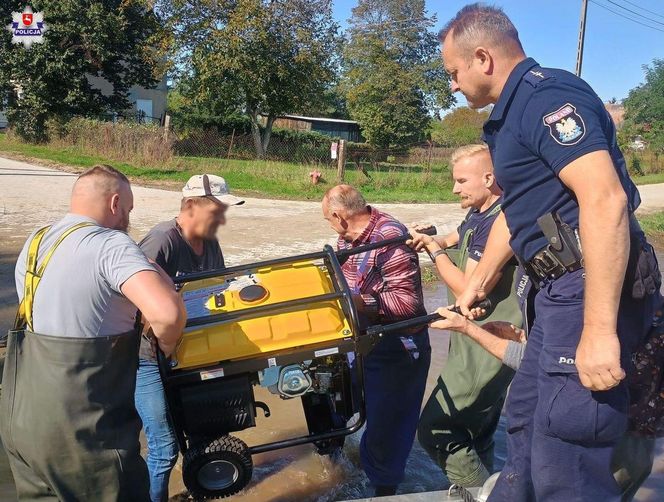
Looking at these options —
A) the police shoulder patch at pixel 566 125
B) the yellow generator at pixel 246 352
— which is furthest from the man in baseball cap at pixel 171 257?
the police shoulder patch at pixel 566 125

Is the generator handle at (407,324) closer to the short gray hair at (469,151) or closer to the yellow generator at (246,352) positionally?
the yellow generator at (246,352)

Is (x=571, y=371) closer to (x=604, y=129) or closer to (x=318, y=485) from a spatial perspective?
(x=604, y=129)

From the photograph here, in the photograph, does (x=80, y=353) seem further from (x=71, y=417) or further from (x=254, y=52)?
(x=254, y=52)

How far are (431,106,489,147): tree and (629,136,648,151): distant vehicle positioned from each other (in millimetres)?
8703

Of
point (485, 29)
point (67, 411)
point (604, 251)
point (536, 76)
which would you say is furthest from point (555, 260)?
point (67, 411)

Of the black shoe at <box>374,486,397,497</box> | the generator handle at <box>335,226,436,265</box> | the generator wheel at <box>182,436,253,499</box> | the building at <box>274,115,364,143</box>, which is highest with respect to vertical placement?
the building at <box>274,115,364,143</box>

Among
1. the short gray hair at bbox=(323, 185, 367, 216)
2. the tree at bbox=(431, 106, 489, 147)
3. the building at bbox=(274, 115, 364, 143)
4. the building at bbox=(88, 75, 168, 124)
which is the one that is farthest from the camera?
the building at bbox=(274, 115, 364, 143)

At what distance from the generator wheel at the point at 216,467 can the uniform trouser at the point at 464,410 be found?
0.98 metres

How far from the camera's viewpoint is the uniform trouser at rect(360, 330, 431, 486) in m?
3.27

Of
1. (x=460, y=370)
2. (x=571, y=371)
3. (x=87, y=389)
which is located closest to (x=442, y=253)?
(x=460, y=370)

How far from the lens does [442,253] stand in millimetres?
3035

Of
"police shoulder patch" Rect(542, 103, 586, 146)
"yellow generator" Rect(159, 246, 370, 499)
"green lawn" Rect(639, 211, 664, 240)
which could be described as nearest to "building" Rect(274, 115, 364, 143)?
"green lawn" Rect(639, 211, 664, 240)

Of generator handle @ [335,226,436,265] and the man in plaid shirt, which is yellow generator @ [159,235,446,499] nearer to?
generator handle @ [335,226,436,265]

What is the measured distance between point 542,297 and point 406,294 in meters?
1.21
